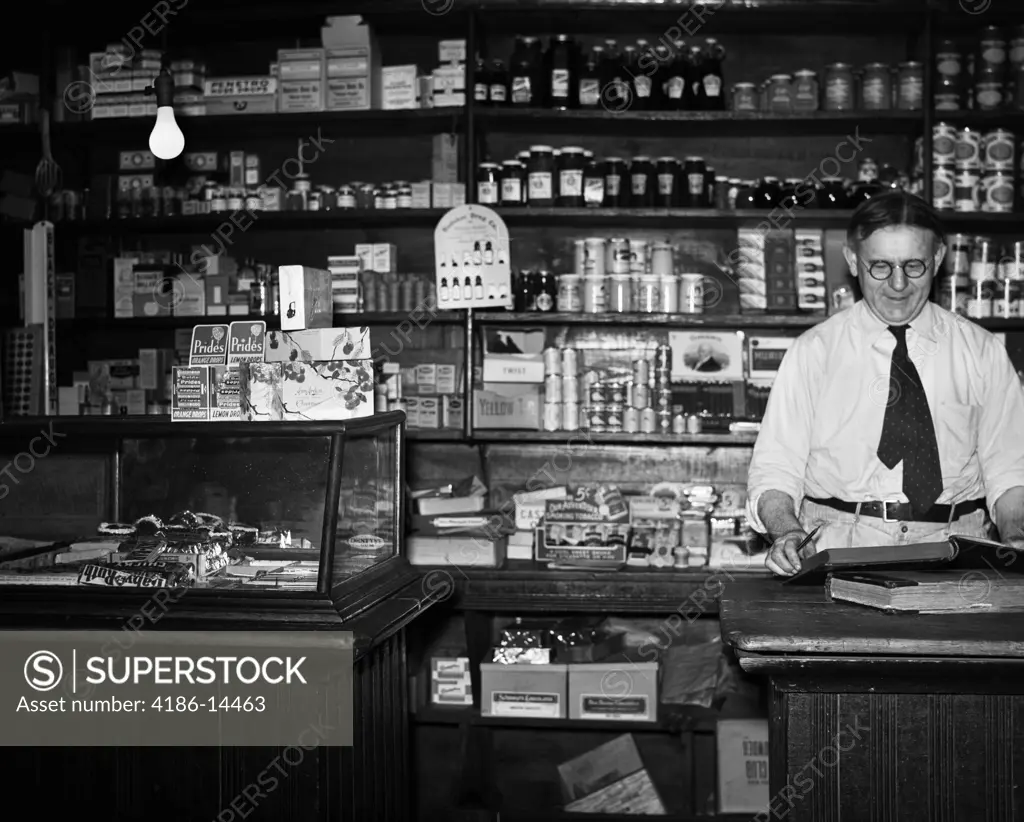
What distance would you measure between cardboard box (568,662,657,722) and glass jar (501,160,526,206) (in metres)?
1.51

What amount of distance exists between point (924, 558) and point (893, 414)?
734mm

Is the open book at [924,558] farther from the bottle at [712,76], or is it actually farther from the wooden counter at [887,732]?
the bottle at [712,76]

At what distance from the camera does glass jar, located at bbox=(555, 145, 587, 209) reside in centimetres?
355

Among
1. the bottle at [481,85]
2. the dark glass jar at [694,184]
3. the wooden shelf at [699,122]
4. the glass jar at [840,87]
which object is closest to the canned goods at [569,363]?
the dark glass jar at [694,184]

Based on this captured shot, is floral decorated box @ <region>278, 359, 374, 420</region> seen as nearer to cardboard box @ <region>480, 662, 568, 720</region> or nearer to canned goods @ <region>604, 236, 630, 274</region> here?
cardboard box @ <region>480, 662, 568, 720</region>

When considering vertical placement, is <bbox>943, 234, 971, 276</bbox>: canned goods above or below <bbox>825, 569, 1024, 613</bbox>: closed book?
above

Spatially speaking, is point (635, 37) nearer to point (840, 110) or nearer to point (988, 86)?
point (840, 110)

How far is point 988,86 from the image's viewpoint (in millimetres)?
3504

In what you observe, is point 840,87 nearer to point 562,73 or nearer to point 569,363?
point 562,73

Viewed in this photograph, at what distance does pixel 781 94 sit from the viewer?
3.56 m

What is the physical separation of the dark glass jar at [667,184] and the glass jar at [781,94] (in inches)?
14.2

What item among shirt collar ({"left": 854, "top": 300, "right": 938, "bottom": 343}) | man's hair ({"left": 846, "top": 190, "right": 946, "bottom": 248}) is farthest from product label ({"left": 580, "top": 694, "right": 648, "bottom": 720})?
man's hair ({"left": 846, "top": 190, "right": 946, "bottom": 248})

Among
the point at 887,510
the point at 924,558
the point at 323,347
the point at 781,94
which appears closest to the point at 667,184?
the point at 781,94

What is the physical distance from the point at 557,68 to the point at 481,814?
2409 millimetres
